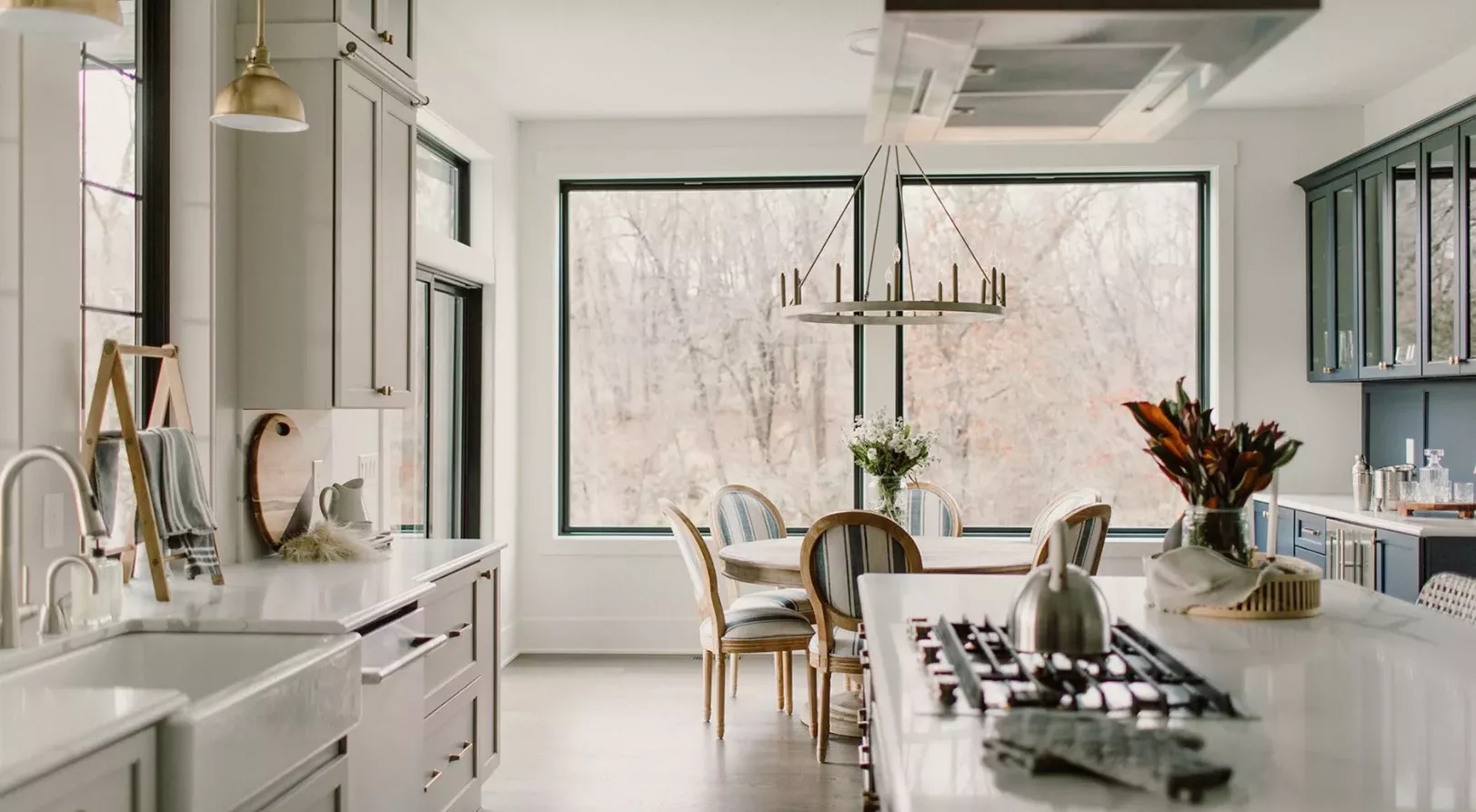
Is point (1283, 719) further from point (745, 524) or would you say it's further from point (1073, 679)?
point (745, 524)

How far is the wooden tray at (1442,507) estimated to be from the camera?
4.51 meters

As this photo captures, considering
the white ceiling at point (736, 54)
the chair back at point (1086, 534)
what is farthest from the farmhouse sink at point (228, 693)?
the white ceiling at point (736, 54)

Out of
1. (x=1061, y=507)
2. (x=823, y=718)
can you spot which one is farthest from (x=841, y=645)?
(x=1061, y=507)

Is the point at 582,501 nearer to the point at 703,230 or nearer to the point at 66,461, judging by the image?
the point at 703,230

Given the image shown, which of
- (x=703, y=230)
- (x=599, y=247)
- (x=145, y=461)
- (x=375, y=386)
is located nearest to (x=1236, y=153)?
(x=703, y=230)

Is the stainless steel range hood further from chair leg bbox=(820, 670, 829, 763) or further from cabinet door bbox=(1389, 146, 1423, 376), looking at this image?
cabinet door bbox=(1389, 146, 1423, 376)

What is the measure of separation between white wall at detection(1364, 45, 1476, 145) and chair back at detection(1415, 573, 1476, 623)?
2.92 meters

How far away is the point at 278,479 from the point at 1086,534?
2.69 meters

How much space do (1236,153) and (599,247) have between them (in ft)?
10.9

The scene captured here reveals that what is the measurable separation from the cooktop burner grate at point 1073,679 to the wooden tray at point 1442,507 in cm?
327

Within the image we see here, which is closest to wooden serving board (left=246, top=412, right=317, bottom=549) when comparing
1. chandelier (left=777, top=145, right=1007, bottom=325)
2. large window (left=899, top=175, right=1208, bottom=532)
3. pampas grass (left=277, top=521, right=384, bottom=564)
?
pampas grass (left=277, top=521, right=384, bottom=564)

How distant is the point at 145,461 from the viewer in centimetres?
265

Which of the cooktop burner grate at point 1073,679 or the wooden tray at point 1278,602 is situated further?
the wooden tray at point 1278,602

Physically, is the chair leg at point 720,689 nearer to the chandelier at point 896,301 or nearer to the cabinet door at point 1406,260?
the chandelier at point 896,301
